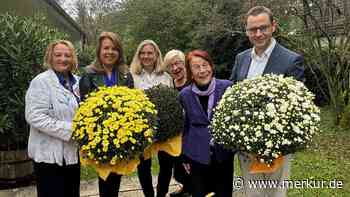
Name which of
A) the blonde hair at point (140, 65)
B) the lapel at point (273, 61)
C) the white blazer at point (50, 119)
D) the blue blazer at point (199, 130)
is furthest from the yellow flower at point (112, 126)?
the blonde hair at point (140, 65)

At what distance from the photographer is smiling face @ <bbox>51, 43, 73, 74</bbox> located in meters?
2.99

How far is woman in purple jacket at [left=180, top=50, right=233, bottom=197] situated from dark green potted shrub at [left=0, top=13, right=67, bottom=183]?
9.65ft

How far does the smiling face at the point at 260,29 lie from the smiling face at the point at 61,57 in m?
1.57

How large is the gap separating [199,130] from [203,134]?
5 cm

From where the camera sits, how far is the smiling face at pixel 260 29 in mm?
2646

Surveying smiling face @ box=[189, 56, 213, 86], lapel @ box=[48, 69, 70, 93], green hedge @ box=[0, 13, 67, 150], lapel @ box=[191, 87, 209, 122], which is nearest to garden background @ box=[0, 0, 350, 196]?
green hedge @ box=[0, 13, 67, 150]

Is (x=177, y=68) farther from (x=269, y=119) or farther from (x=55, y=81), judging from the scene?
(x=269, y=119)

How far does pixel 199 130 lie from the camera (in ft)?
9.53

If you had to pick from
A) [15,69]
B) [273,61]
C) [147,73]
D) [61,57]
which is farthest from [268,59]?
[15,69]

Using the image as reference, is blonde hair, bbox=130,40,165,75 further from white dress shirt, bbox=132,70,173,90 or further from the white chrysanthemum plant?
the white chrysanthemum plant

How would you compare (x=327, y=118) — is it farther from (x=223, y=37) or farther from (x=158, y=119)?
(x=158, y=119)

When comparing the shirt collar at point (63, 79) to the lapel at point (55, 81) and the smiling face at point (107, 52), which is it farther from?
the smiling face at point (107, 52)

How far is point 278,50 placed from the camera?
274 cm

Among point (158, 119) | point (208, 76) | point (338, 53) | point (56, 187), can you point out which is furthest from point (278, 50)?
point (338, 53)
